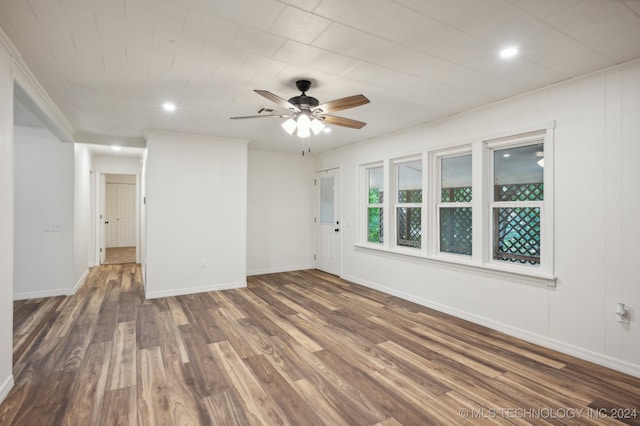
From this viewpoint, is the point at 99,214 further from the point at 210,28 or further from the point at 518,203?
the point at 518,203

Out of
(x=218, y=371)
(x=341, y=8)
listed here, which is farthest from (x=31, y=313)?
(x=341, y=8)

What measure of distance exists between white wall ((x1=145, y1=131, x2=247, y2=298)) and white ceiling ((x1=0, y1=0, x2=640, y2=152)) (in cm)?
132

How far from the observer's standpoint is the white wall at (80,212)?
504 centimetres

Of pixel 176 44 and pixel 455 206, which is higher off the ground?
pixel 176 44

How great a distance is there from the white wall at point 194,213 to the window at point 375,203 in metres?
2.17

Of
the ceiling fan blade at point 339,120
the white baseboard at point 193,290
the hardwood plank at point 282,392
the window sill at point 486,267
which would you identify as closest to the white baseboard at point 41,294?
the white baseboard at point 193,290

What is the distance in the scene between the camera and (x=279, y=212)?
262 inches

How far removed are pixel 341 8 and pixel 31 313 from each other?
496 cm

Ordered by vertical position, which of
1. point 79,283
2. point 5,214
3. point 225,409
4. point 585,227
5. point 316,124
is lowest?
point 225,409

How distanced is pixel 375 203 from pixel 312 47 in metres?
3.46

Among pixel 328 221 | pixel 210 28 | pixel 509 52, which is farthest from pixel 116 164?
pixel 509 52

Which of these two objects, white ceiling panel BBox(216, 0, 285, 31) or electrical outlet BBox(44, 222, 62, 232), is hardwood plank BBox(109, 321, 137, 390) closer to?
electrical outlet BBox(44, 222, 62, 232)

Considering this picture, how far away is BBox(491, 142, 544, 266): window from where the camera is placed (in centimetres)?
330

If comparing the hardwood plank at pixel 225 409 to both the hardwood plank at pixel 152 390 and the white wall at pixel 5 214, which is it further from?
the white wall at pixel 5 214
